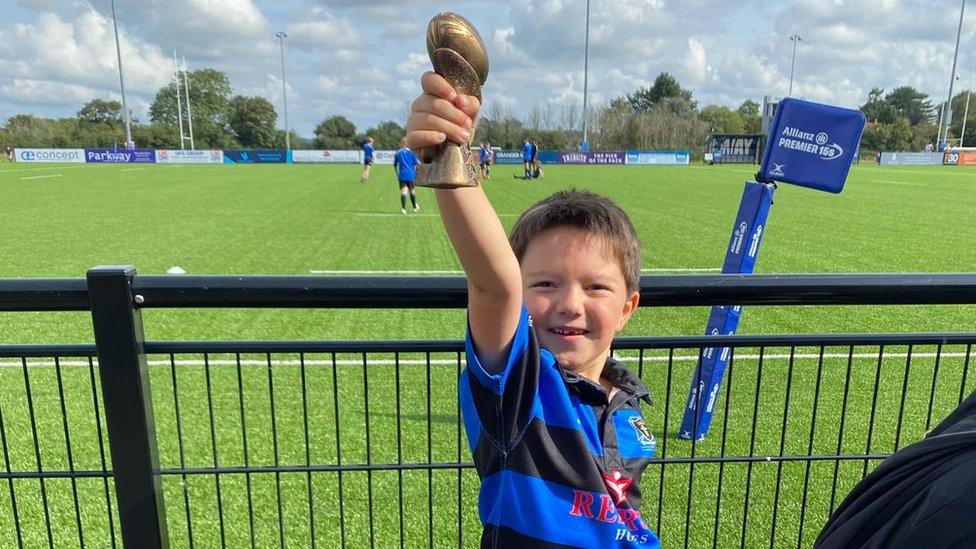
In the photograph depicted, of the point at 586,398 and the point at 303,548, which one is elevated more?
the point at 586,398

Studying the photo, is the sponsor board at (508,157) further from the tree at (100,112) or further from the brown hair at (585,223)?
the tree at (100,112)

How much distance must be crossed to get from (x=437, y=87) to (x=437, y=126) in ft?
0.16

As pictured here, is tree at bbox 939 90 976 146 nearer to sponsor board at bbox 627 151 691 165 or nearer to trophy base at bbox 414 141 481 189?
sponsor board at bbox 627 151 691 165

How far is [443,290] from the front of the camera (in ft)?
4.82

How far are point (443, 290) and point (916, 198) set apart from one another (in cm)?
2122

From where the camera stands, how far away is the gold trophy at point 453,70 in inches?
31.3

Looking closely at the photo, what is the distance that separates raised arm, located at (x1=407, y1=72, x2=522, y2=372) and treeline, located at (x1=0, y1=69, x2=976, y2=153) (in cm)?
5150

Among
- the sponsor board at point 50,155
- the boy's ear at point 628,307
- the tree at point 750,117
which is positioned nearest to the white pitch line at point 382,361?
the boy's ear at point 628,307

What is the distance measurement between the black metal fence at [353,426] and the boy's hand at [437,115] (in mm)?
687

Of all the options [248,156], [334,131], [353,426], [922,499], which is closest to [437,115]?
[922,499]

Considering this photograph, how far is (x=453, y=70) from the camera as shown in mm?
Answer: 798

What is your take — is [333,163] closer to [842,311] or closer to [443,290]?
[842,311]

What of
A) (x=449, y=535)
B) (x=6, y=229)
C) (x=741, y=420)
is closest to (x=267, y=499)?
(x=449, y=535)

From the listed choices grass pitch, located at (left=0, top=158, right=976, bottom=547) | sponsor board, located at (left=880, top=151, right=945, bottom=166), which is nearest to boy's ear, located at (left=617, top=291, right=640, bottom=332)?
grass pitch, located at (left=0, top=158, right=976, bottom=547)
